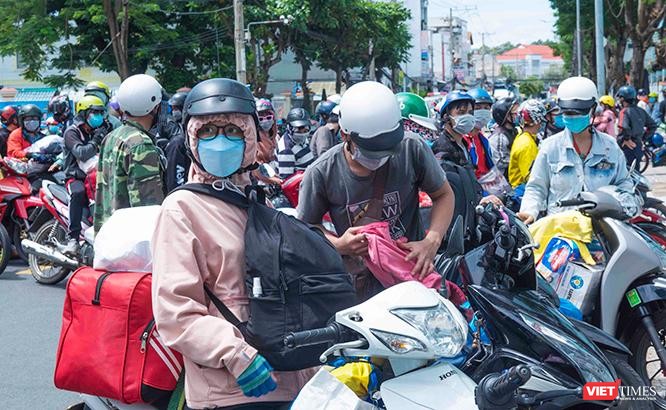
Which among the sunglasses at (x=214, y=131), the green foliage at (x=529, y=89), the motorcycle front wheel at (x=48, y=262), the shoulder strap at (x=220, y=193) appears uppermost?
the green foliage at (x=529, y=89)

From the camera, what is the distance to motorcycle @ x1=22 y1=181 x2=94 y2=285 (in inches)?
327

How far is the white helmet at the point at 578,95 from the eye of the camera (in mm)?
5051

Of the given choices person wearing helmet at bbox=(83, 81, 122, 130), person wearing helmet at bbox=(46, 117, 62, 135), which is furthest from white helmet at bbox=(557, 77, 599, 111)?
person wearing helmet at bbox=(46, 117, 62, 135)

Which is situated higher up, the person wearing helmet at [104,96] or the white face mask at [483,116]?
the person wearing helmet at [104,96]

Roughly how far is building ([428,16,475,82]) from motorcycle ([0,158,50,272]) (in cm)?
9508

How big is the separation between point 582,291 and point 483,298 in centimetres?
159


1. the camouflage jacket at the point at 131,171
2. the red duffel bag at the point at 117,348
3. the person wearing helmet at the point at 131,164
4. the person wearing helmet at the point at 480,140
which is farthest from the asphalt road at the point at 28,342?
the person wearing helmet at the point at 480,140

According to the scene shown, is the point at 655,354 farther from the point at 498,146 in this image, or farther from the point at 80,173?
the point at 80,173

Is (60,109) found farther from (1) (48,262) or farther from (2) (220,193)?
(2) (220,193)

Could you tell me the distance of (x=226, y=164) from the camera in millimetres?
2832

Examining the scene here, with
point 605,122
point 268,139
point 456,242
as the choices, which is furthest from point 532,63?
point 456,242

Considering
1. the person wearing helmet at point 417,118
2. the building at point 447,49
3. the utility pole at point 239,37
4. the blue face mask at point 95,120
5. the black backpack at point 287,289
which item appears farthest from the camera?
the building at point 447,49

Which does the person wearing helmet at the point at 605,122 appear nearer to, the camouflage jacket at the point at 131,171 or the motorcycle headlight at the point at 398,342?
the camouflage jacket at the point at 131,171

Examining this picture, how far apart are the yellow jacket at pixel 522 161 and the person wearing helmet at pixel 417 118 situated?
1.33 m
